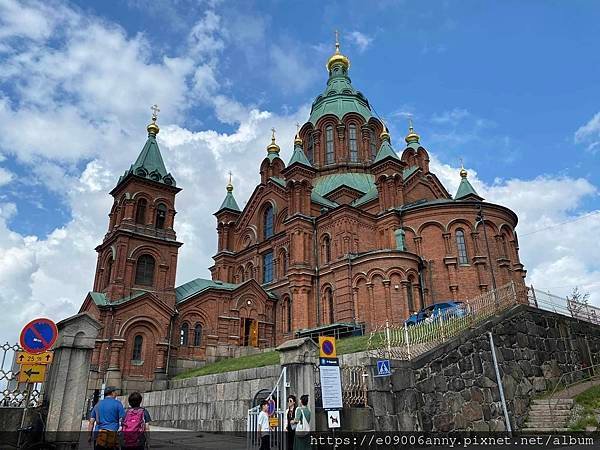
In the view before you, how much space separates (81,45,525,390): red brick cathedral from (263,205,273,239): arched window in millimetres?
91

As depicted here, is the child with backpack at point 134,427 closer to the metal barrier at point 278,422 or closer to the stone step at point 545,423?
the metal barrier at point 278,422

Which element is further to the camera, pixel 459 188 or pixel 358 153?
pixel 358 153

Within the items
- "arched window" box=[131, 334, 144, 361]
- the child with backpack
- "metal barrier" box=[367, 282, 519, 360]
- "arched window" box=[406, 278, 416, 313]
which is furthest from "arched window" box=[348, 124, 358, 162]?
the child with backpack

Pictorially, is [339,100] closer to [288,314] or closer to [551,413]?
[288,314]

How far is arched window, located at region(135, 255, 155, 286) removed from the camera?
3195cm

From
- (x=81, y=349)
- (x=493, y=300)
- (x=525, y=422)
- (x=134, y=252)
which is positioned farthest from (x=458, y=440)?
(x=134, y=252)

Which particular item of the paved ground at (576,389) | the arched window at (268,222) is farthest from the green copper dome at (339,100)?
the paved ground at (576,389)

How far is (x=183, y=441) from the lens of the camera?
14.3 metres

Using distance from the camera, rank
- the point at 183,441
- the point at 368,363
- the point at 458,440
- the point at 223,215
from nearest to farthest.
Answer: the point at 368,363, the point at 458,440, the point at 183,441, the point at 223,215

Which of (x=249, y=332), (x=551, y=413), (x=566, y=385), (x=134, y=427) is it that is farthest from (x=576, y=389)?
(x=249, y=332)

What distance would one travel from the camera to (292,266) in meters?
32.7

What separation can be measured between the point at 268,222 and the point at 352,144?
41.6 feet

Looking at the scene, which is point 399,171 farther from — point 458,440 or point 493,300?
point 458,440

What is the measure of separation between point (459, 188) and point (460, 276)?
1011 centimetres
